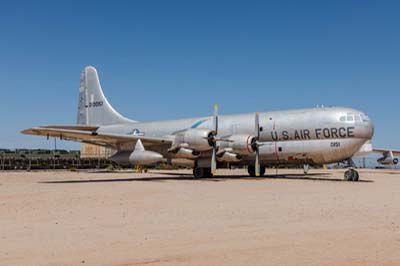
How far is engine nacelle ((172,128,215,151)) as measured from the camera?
27.4m

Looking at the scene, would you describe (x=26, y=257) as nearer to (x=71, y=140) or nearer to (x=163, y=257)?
(x=163, y=257)

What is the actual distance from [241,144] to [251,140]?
2.20 feet

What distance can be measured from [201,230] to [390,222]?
13.3ft

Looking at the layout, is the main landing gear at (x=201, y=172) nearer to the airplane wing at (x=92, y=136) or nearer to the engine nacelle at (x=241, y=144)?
the engine nacelle at (x=241, y=144)

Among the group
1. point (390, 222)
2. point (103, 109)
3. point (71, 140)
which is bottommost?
point (390, 222)

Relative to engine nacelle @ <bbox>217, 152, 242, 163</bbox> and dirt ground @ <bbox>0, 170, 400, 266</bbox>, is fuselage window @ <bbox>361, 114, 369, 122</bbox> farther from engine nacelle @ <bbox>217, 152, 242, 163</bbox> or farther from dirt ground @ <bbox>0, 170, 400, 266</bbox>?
dirt ground @ <bbox>0, 170, 400, 266</bbox>

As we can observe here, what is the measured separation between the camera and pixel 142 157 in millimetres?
26984

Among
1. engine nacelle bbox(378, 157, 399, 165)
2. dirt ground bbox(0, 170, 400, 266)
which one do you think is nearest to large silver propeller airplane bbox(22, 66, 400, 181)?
dirt ground bbox(0, 170, 400, 266)

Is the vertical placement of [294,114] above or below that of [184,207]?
above

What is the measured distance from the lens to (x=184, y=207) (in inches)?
486

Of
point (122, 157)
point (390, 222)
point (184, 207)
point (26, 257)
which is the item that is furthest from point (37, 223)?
point (122, 157)

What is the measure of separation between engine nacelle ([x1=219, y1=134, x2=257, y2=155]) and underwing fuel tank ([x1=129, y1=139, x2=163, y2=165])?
4.47m

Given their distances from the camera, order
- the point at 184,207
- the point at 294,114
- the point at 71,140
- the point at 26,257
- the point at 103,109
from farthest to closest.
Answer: the point at 103,109 → the point at 71,140 → the point at 294,114 → the point at 184,207 → the point at 26,257

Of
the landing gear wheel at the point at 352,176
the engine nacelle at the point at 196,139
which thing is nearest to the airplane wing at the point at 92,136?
the engine nacelle at the point at 196,139
